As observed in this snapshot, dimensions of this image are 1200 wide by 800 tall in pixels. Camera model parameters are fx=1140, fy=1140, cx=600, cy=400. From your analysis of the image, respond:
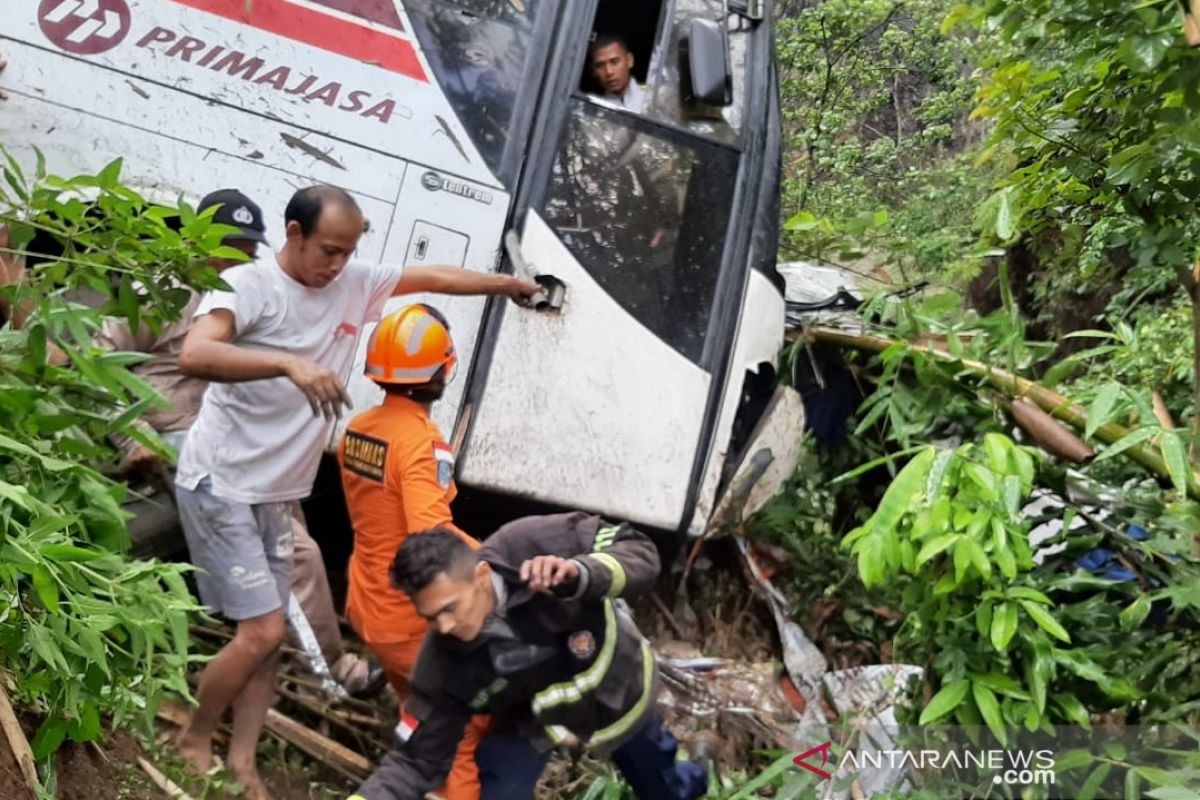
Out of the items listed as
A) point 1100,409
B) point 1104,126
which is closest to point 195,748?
point 1100,409

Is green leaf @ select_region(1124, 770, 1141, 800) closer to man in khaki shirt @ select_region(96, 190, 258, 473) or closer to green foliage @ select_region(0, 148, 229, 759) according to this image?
green foliage @ select_region(0, 148, 229, 759)

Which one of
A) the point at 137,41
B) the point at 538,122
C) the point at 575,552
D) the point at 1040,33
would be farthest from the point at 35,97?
the point at 1040,33

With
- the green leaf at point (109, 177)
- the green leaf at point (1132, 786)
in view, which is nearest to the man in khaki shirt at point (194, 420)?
the green leaf at point (109, 177)

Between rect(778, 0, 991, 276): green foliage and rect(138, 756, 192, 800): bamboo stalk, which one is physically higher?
rect(778, 0, 991, 276): green foliage

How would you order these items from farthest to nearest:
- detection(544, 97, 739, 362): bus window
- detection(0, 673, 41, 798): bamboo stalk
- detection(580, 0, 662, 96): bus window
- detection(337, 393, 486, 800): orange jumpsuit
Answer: detection(580, 0, 662, 96): bus window < detection(544, 97, 739, 362): bus window < detection(337, 393, 486, 800): orange jumpsuit < detection(0, 673, 41, 798): bamboo stalk

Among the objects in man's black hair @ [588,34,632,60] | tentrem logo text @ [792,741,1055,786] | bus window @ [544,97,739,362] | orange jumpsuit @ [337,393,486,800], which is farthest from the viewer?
man's black hair @ [588,34,632,60]

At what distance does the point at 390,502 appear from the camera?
3301 mm

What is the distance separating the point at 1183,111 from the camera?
2.48 meters

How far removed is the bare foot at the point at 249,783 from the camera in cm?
314

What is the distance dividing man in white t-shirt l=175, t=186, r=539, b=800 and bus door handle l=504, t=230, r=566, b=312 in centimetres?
76

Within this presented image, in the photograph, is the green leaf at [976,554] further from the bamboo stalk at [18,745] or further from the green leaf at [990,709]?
the bamboo stalk at [18,745]

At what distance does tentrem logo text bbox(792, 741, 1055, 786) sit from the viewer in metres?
2.86

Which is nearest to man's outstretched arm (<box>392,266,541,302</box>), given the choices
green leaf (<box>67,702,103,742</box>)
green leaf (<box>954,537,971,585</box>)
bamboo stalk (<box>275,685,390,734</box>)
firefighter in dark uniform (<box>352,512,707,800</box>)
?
firefighter in dark uniform (<box>352,512,707,800</box>)

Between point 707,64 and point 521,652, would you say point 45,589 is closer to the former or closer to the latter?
point 521,652
